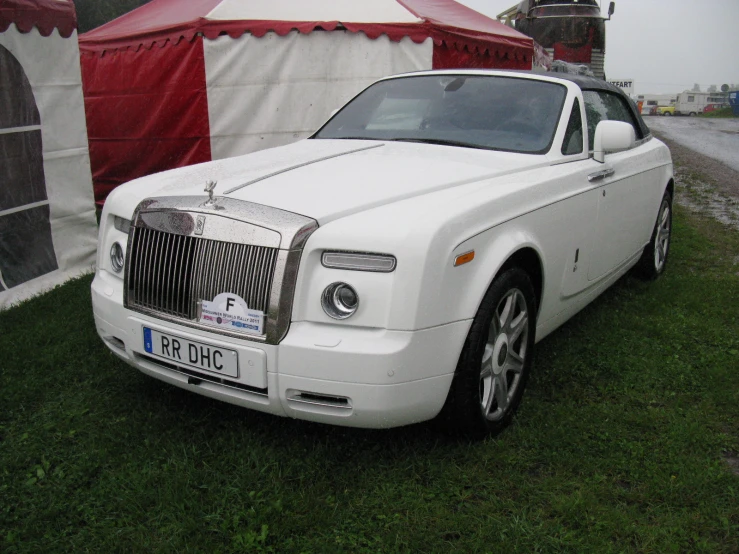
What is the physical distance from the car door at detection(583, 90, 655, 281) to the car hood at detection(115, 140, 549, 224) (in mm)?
637

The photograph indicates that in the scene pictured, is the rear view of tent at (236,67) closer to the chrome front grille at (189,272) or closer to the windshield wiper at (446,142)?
the windshield wiper at (446,142)

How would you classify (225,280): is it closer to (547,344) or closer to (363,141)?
(363,141)

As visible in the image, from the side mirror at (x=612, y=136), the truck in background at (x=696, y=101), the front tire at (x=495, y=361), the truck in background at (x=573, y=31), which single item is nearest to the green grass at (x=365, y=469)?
the front tire at (x=495, y=361)

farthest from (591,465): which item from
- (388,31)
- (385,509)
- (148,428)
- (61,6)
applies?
(388,31)

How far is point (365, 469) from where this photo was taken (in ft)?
9.71

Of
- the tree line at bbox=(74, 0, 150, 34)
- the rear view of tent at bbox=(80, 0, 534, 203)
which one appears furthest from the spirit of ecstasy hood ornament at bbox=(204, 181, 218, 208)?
the tree line at bbox=(74, 0, 150, 34)

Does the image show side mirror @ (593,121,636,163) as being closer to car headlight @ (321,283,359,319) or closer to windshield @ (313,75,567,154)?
windshield @ (313,75,567,154)

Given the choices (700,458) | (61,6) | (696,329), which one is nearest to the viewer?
(700,458)

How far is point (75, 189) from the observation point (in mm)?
5922

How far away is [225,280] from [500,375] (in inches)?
50.0

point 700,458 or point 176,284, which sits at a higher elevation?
point 176,284

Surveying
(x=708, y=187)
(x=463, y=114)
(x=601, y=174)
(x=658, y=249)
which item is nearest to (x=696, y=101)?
(x=708, y=187)

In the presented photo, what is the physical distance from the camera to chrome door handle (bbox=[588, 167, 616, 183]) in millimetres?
3996

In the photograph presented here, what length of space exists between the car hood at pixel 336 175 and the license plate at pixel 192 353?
0.60 m
